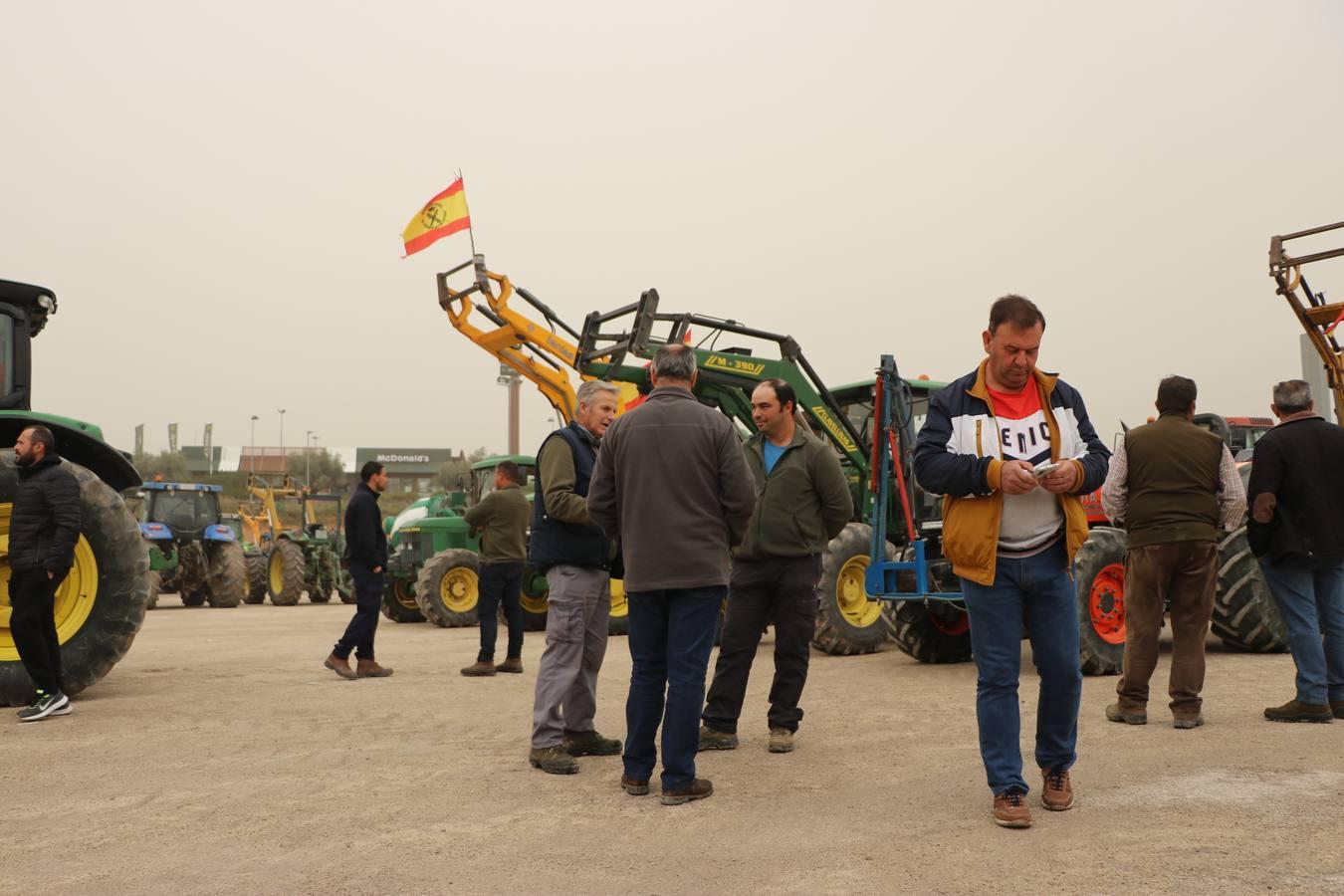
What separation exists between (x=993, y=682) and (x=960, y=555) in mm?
457

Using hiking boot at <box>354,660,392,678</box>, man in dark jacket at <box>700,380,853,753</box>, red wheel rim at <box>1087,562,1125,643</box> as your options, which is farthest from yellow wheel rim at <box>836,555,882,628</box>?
man in dark jacket at <box>700,380,853,753</box>

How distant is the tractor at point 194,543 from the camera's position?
21266mm

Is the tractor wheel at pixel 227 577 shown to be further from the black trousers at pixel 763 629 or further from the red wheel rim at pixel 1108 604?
the black trousers at pixel 763 629

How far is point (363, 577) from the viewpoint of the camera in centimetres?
884

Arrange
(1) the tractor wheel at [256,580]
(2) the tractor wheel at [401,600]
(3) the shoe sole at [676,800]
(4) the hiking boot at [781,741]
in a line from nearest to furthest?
(3) the shoe sole at [676,800]
(4) the hiking boot at [781,741]
(2) the tractor wheel at [401,600]
(1) the tractor wheel at [256,580]

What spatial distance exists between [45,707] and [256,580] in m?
17.6

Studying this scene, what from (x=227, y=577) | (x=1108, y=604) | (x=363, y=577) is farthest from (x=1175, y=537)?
(x=227, y=577)

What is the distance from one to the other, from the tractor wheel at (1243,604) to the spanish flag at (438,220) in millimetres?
10010

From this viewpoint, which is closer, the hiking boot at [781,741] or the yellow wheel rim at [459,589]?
the hiking boot at [781,741]

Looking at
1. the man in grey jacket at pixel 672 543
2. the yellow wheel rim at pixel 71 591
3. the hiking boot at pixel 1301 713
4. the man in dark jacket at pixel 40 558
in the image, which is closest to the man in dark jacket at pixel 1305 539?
the hiking boot at pixel 1301 713

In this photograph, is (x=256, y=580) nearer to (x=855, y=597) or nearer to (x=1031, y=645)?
(x=855, y=597)

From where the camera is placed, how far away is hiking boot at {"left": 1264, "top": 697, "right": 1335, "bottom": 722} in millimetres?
5922

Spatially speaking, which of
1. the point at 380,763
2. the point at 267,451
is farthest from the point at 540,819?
the point at 267,451

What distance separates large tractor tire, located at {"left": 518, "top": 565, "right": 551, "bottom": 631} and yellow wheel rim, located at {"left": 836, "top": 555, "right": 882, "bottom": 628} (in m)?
4.15
